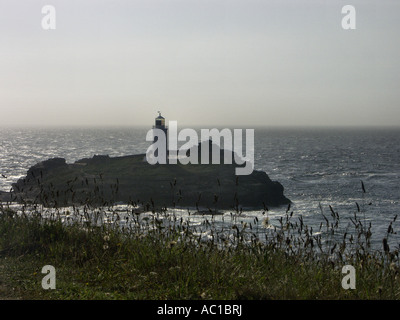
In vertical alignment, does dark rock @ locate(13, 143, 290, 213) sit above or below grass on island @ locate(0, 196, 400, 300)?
below

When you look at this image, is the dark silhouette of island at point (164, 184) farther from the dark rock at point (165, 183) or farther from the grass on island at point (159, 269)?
the grass on island at point (159, 269)

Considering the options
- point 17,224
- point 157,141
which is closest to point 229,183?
point 157,141

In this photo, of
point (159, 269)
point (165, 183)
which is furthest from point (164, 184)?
point (159, 269)

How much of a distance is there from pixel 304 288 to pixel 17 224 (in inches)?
227

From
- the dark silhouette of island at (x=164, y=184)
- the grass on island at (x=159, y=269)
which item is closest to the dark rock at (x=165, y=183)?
the dark silhouette of island at (x=164, y=184)

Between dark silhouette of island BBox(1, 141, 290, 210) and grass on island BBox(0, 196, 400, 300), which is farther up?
grass on island BBox(0, 196, 400, 300)

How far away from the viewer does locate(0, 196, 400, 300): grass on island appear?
595cm

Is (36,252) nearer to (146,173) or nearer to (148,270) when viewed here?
(148,270)

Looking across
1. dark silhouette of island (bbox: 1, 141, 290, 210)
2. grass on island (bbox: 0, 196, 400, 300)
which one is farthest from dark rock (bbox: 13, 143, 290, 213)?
grass on island (bbox: 0, 196, 400, 300)

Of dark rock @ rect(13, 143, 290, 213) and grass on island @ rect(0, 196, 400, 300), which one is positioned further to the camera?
dark rock @ rect(13, 143, 290, 213)

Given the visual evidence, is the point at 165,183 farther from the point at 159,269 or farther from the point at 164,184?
the point at 159,269

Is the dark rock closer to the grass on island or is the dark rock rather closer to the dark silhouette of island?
the dark silhouette of island

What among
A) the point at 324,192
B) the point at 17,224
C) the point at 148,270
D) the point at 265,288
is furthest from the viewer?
the point at 324,192
